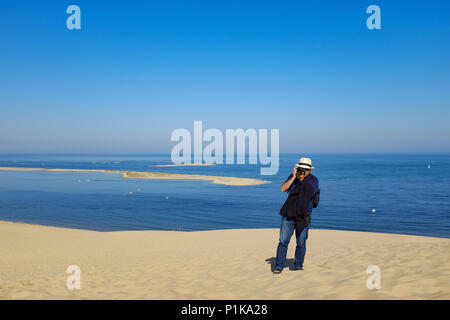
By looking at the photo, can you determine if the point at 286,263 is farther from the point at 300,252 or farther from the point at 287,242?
the point at 287,242

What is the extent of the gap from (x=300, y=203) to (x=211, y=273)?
262cm

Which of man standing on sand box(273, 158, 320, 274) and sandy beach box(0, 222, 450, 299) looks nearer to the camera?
sandy beach box(0, 222, 450, 299)

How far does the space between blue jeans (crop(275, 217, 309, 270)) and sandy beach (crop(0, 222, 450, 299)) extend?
0.87 ft

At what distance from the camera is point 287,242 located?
7.39m

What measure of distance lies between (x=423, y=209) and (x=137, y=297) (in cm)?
2951

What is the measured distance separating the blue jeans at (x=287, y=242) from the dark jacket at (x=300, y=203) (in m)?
0.17

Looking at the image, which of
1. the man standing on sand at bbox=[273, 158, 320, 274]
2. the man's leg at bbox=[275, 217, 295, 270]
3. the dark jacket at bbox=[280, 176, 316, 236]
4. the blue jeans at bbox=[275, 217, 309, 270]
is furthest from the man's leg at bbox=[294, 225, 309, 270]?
the dark jacket at bbox=[280, 176, 316, 236]

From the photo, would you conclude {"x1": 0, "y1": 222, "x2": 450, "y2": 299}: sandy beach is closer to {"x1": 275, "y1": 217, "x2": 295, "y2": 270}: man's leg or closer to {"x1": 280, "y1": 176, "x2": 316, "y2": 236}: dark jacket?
{"x1": 275, "y1": 217, "x2": 295, "y2": 270}: man's leg

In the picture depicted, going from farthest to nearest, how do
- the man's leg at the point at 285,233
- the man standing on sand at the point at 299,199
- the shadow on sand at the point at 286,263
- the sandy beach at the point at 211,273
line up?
the shadow on sand at the point at 286,263, the man's leg at the point at 285,233, the man standing on sand at the point at 299,199, the sandy beach at the point at 211,273

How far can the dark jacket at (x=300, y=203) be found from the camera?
23.2 feet

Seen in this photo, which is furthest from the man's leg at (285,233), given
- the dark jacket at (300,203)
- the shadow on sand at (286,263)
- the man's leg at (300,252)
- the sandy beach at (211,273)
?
the shadow on sand at (286,263)

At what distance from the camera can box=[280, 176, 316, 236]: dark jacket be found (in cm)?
709

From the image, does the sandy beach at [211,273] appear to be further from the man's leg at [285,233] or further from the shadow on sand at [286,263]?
the man's leg at [285,233]

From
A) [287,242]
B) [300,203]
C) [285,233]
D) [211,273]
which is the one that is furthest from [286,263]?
[300,203]
